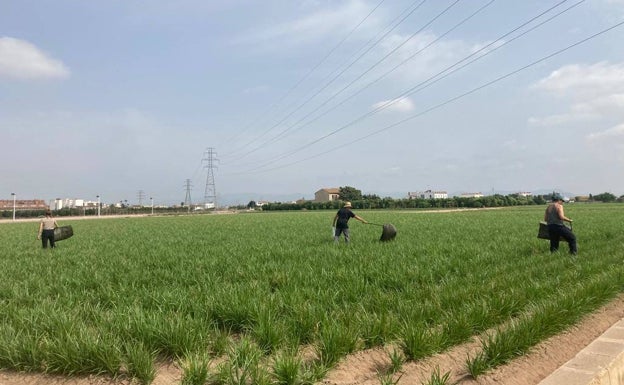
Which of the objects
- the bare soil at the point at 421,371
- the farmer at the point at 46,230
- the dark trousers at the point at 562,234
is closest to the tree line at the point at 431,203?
the farmer at the point at 46,230

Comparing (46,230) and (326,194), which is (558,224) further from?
(326,194)

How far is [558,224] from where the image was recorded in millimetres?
11508

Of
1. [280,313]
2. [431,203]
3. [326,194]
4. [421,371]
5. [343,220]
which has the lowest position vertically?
[421,371]

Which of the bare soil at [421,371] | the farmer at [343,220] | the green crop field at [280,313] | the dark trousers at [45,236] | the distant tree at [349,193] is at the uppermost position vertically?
the distant tree at [349,193]

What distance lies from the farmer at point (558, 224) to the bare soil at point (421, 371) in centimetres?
774

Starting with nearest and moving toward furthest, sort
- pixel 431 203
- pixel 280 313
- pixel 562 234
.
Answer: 1. pixel 280 313
2. pixel 562 234
3. pixel 431 203

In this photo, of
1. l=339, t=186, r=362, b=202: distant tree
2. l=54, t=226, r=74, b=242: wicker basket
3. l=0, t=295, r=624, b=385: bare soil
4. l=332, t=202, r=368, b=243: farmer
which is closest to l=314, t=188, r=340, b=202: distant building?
l=339, t=186, r=362, b=202: distant tree

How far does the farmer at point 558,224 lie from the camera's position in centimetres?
1141

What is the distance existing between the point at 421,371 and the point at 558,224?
9417mm

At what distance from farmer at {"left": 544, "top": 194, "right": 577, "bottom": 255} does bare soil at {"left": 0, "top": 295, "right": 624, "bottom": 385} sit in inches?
305

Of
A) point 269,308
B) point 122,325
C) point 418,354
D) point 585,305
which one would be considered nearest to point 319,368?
point 418,354

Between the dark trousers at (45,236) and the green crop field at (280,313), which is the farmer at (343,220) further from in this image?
the dark trousers at (45,236)

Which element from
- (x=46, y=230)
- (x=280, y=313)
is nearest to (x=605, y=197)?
(x=46, y=230)

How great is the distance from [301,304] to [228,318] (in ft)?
3.05
